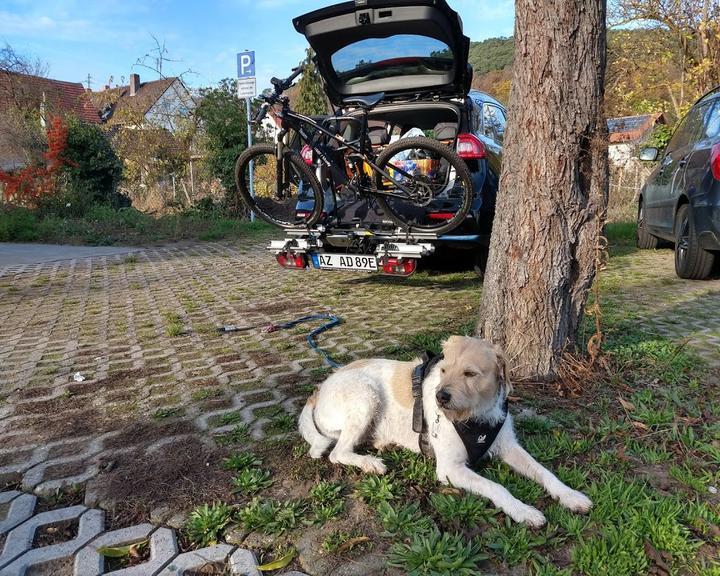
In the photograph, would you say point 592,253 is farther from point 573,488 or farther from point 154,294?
point 154,294

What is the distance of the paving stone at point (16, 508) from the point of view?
2.44 metres

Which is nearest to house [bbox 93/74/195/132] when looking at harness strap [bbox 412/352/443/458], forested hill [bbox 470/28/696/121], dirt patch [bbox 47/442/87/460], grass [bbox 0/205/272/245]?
grass [bbox 0/205/272/245]

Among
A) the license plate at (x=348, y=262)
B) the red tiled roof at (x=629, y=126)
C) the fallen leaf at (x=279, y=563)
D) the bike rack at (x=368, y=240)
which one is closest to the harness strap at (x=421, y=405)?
the fallen leaf at (x=279, y=563)

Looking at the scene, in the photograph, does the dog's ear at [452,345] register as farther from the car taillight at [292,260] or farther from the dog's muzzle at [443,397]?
the car taillight at [292,260]

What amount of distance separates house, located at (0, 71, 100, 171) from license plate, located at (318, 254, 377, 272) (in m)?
13.9

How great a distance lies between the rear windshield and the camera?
6.22 meters

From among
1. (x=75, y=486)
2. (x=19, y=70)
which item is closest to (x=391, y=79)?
(x=75, y=486)

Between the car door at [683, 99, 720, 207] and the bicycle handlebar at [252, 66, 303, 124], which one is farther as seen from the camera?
the car door at [683, 99, 720, 207]

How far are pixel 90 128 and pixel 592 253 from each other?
17468mm

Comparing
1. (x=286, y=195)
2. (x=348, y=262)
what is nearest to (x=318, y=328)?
(x=348, y=262)

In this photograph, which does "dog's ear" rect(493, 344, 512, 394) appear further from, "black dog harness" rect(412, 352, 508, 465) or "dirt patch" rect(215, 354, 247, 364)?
"dirt patch" rect(215, 354, 247, 364)

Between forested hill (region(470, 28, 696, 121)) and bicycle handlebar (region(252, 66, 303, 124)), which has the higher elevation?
forested hill (region(470, 28, 696, 121))

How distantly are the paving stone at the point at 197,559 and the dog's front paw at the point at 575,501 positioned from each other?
1503 millimetres

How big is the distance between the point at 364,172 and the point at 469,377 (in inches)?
160
